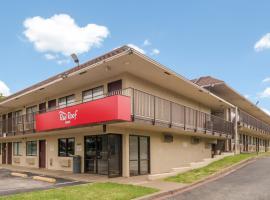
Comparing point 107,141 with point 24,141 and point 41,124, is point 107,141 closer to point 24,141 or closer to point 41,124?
point 41,124

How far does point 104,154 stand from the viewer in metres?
18.3

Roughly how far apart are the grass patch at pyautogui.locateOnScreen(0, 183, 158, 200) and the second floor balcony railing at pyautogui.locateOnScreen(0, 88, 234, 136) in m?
3.69

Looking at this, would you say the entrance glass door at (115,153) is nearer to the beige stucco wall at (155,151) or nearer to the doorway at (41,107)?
the beige stucco wall at (155,151)

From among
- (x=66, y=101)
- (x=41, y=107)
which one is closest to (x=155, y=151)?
(x=66, y=101)

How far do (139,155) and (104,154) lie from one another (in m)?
1.96

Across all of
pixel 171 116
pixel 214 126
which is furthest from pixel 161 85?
pixel 214 126

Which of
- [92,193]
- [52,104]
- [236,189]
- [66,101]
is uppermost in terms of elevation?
[66,101]

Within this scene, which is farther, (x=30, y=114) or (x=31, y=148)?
(x=31, y=148)

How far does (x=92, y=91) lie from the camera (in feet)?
65.2

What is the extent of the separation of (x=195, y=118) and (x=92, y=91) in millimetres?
7712

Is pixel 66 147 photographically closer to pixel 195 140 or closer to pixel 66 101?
pixel 66 101

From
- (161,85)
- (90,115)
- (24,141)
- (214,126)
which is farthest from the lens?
(24,141)

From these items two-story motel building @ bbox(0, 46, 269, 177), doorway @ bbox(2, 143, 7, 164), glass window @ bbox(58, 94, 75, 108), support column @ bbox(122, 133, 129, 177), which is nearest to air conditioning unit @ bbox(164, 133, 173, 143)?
two-story motel building @ bbox(0, 46, 269, 177)

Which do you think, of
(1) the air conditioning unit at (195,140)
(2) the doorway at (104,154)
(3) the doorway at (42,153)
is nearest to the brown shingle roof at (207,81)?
(1) the air conditioning unit at (195,140)
